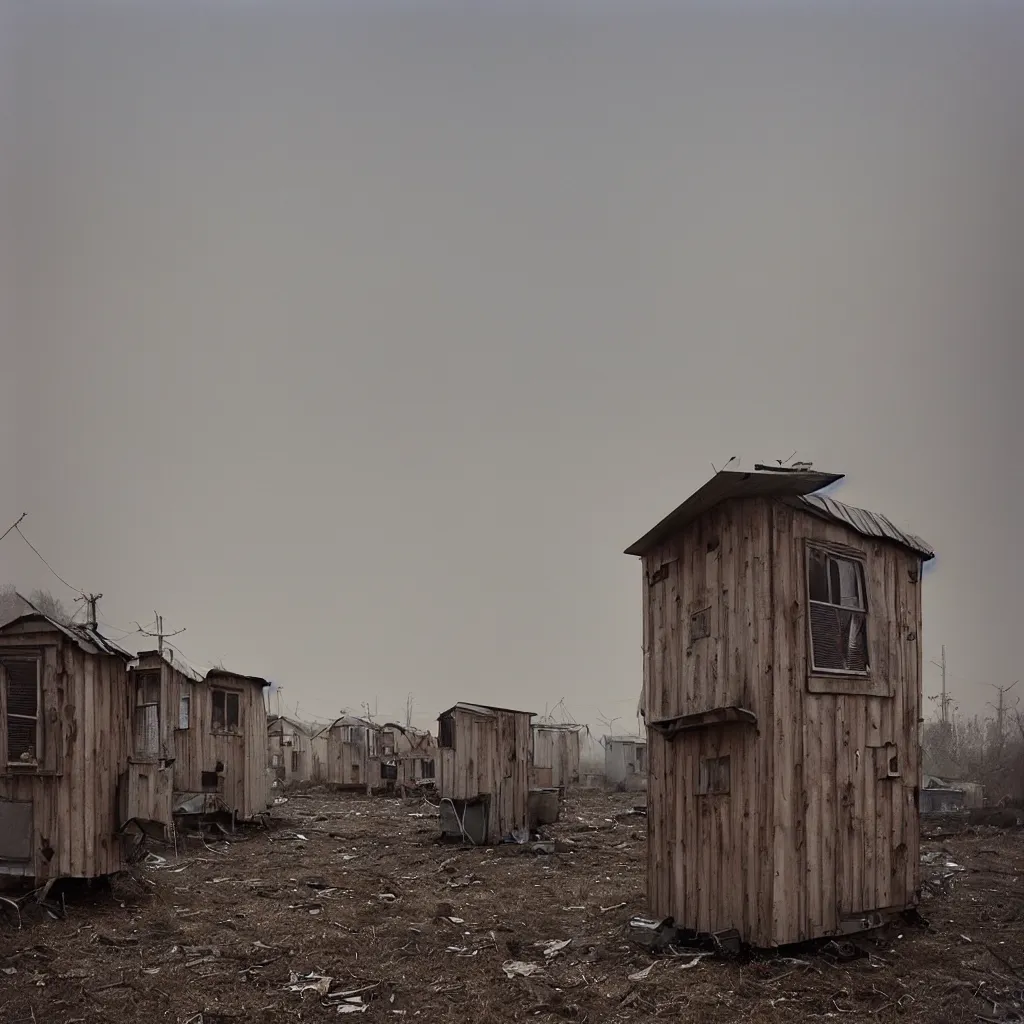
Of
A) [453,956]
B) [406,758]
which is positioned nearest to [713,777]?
[453,956]

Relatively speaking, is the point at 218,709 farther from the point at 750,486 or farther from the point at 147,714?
the point at 750,486

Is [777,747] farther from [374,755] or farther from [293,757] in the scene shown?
[293,757]

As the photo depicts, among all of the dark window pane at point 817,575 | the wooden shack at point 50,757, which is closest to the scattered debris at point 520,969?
the dark window pane at point 817,575

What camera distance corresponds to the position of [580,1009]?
29.3 ft

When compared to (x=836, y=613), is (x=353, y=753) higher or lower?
lower

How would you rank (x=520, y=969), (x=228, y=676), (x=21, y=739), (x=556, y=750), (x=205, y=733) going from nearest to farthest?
(x=520, y=969) → (x=21, y=739) → (x=205, y=733) → (x=228, y=676) → (x=556, y=750)

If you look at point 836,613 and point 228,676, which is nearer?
point 836,613

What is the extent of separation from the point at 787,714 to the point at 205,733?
1849cm

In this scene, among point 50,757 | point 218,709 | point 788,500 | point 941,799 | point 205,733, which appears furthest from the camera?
point 941,799

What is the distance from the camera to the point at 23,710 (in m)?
13.4

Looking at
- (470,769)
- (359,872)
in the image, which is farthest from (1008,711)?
(359,872)

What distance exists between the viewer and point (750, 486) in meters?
10.0

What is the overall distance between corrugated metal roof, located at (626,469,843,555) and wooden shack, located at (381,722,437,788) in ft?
91.5

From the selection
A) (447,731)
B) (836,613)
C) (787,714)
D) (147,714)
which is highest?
(836,613)
